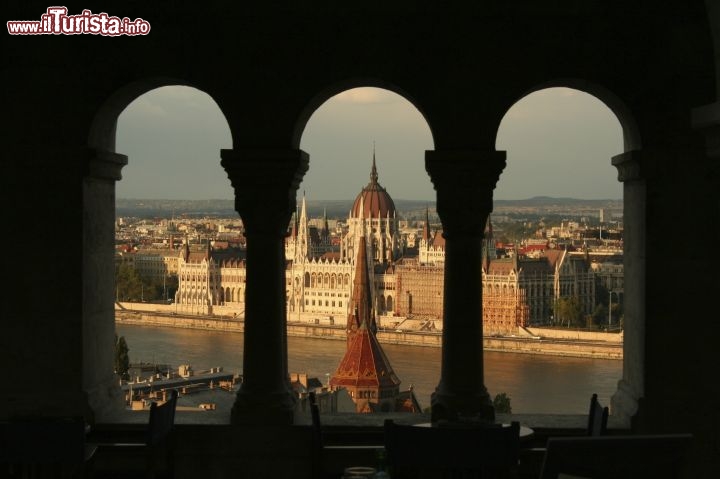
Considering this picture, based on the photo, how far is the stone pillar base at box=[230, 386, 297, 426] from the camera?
3889 mm

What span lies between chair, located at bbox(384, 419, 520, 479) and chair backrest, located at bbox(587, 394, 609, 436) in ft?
A: 1.84

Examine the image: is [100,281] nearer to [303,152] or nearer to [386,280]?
[303,152]

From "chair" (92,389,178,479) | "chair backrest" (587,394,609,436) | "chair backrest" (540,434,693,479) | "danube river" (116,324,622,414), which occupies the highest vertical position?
"chair backrest" (540,434,693,479)

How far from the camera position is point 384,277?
59625mm

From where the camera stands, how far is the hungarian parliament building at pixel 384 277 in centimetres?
5334

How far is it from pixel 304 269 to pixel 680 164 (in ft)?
183

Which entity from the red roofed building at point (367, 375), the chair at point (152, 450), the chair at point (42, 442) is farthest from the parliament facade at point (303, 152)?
the red roofed building at point (367, 375)

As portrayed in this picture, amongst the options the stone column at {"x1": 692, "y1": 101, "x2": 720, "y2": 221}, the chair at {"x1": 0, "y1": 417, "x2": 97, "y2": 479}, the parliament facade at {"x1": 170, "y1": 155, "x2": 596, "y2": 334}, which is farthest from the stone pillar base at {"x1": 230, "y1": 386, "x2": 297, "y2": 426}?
the parliament facade at {"x1": 170, "y1": 155, "x2": 596, "y2": 334}

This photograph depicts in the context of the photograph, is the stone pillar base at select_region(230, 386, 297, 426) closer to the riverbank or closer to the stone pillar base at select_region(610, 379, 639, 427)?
the stone pillar base at select_region(610, 379, 639, 427)

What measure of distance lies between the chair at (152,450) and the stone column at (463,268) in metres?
0.92

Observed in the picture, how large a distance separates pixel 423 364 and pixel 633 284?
37128mm

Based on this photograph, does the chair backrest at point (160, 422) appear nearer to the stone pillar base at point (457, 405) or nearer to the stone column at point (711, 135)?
the stone pillar base at point (457, 405)

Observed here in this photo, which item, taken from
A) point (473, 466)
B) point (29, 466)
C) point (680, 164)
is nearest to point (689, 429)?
point (680, 164)

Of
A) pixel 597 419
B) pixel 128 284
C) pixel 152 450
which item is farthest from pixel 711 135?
pixel 128 284
